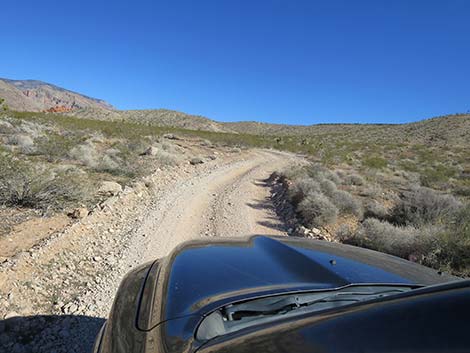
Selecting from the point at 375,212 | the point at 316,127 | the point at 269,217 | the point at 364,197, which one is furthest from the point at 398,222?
the point at 316,127

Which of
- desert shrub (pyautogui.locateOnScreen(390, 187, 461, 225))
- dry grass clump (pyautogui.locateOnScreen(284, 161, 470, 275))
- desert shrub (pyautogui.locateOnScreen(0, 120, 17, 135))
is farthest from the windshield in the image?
desert shrub (pyautogui.locateOnScreen(0, 120, 17, 135))

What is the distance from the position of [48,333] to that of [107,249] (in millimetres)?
2241

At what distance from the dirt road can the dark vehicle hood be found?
2.07m

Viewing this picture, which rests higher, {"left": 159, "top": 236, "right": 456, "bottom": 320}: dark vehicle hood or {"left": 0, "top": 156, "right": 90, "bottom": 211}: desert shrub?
{"left": 159, "top": 236, "right": 456, "bottom": 320}: dark vehicle hood

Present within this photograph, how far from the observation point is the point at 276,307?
1.99m

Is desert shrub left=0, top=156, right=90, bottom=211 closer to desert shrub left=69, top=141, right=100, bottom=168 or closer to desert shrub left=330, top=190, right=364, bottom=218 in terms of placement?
desert shrub left=69, top=141, right=100, bottom=168

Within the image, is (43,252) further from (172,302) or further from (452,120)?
(452,120)

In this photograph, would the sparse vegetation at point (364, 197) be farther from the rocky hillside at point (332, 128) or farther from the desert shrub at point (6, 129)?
the rocky hillside at point (332, 128)

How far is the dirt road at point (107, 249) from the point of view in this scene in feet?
12.1

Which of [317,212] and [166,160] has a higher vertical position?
[166,160]

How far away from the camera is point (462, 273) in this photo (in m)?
Answer: 5.57

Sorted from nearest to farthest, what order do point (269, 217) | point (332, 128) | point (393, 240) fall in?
point (393, 240) → point (269, 217) → point (332, 128)

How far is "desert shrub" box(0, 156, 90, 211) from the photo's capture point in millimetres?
6730

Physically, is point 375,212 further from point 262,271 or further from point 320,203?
point 262,271
